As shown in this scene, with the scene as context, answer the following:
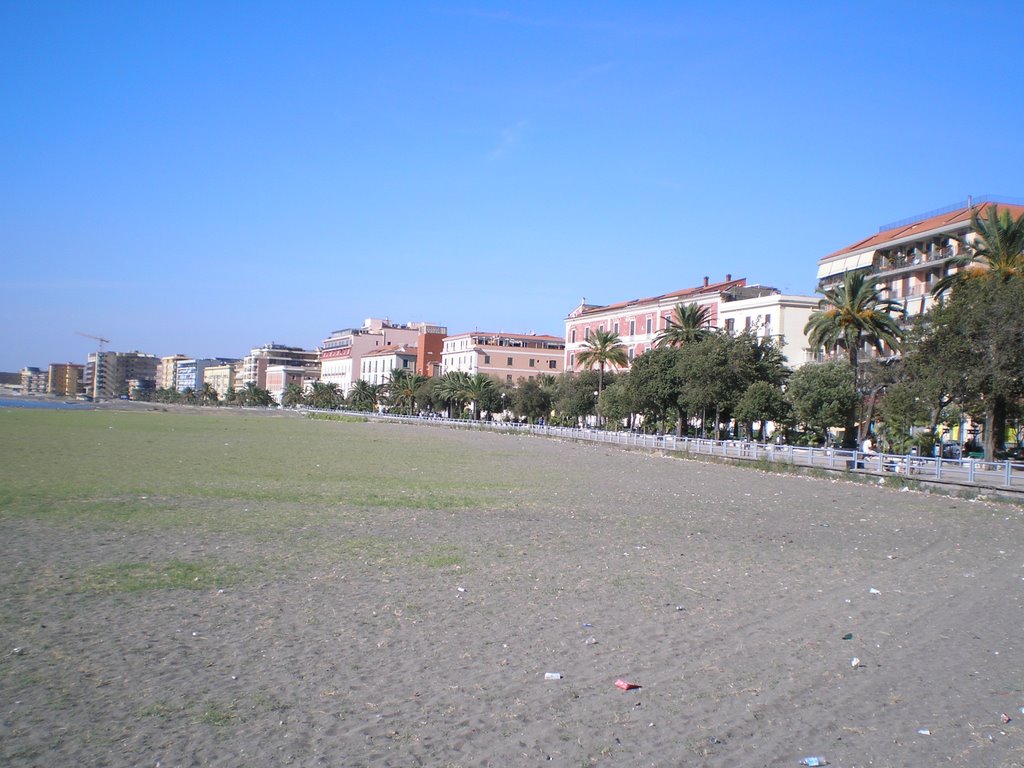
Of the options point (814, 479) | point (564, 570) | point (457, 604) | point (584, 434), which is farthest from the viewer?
point (584, 434)

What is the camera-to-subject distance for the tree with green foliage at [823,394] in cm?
5247

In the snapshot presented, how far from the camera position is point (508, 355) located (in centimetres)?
13300

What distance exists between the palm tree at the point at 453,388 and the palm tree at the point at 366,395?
31296mm

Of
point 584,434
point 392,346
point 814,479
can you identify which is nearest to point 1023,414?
point 814,479

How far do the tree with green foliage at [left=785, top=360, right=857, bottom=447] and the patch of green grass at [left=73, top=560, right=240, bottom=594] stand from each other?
45380 millimetres

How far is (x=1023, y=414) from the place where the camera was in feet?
139

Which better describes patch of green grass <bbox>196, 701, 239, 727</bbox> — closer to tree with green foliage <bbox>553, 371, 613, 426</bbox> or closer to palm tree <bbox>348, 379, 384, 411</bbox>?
tree with green foliage <bbox>553, 371, 613, 426</bbox>

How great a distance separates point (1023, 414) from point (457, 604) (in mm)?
40207

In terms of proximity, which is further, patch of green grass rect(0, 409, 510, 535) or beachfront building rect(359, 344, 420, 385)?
beachfront building rect(359, 344, 420, 385)

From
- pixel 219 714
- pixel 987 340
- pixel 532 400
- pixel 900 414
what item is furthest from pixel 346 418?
pixel 219 714

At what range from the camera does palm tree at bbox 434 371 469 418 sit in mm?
111438

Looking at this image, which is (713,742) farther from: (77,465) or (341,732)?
(77,465)

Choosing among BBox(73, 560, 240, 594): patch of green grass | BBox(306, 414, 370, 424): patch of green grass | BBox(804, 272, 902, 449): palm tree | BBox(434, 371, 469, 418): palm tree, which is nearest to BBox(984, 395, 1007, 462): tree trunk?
BBox(804, 272, 902, 449): palm tree

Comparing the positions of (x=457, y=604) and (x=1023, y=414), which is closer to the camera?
(x=457, y=604)
